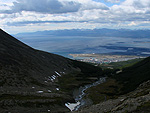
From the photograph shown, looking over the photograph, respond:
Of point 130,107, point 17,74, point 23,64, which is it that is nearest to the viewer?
point 130,107

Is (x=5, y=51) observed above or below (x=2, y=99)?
above

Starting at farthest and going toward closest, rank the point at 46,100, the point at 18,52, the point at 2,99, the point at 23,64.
→ the point at 18,52, the point at 23,64, the point at 46,100, the point at 2,99

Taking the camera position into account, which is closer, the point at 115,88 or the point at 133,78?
the point at 115,88

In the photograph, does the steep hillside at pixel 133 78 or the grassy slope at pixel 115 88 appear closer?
the grassy slope at pixel 115 88

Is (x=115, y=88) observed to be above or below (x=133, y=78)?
below

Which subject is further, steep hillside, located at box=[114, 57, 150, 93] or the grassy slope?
steep hillside, located at box=[114, 57, 150, 93]

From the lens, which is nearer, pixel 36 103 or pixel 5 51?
pixel 36 103

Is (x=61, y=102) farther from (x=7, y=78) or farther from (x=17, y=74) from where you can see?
(x=17, y=74)

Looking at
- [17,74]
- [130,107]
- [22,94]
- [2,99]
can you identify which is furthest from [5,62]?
[130,107]

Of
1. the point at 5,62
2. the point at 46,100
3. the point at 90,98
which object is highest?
the point at 5,62
